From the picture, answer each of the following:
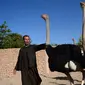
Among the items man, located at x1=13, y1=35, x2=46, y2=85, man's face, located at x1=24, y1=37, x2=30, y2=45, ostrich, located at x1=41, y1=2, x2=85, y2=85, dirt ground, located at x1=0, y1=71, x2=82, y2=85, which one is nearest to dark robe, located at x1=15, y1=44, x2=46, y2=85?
man, located at x1=13, y1=35, x2=46, y2=85

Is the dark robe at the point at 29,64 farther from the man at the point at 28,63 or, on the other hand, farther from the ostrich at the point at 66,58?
the ostrich at the point at 66,58

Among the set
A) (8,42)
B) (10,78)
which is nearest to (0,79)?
(10,78)

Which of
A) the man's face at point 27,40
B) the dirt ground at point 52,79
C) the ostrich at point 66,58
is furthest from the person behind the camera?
the dirt ground at point 52,79

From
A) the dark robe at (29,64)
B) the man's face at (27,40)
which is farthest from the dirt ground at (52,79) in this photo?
the man's face at (27,40)

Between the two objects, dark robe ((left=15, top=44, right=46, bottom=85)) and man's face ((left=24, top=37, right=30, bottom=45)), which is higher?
man's face ((left=24, top=37, right=30, bottom=45))

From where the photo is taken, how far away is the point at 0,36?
25.0 meters

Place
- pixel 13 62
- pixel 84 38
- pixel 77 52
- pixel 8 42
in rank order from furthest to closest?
Answer: pixel 8 42 < pixel 13 62 < pixel 84 38 < pixel 77 52

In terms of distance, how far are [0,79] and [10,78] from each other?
46 centimetres

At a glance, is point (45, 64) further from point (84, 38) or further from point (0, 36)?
point (0, 36)

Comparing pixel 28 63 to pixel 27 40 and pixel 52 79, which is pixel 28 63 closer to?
pixel 27 40

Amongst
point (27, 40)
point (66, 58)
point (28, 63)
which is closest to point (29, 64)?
point (28, 63)

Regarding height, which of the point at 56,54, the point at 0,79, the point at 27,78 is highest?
the point at 56,54

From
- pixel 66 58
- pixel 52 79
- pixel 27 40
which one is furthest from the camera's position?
pixel 52 79

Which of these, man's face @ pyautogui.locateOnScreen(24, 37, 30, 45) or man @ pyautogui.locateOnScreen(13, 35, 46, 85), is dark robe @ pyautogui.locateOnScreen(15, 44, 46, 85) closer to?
man @ pyautogui.locateOnScreen(13, 35, 46, 85)
